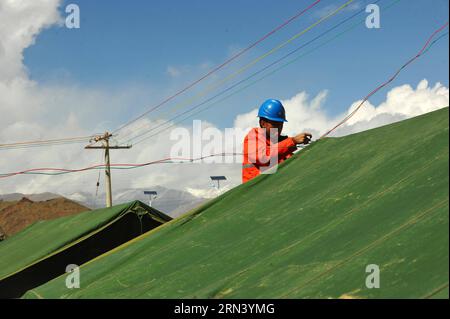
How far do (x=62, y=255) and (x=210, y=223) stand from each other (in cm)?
329

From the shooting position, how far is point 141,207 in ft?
29.6

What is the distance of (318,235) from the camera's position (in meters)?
3.88

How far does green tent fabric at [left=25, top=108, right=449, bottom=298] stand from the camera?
122 inches

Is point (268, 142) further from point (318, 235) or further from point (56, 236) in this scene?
point (56, 236)

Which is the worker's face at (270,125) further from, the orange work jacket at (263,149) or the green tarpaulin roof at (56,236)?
the green tarpaulin roof at (56,236)

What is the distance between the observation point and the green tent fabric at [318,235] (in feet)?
10.1

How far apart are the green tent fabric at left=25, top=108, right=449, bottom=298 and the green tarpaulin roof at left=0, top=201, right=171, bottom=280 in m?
2.28

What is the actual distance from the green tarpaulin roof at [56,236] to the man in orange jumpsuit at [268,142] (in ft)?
9.61

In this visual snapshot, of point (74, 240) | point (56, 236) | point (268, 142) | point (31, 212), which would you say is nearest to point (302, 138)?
point (268, 142)

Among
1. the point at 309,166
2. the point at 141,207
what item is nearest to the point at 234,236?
the point at 309,166

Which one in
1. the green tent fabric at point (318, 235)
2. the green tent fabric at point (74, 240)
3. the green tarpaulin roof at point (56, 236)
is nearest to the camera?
the green tent fabric at point (318, 235)

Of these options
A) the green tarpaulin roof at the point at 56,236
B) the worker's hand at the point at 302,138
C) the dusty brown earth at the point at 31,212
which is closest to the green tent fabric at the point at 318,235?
the worker's hand at the point at 302,138

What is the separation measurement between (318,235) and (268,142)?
90.9 inches
